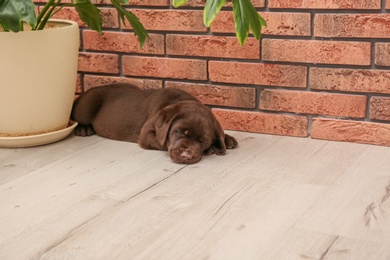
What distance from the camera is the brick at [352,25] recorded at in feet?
7.92

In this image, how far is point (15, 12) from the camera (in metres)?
2.25

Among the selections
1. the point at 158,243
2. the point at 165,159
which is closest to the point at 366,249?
the point at 158,243

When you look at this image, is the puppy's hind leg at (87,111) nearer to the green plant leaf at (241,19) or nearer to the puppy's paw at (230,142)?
the puppy's paw at (230,142)

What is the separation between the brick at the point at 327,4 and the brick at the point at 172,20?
0.33 meters

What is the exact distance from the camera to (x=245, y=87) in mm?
2742

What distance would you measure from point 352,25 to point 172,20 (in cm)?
80

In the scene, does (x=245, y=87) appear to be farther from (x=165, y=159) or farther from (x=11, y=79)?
(x=11, y=79)

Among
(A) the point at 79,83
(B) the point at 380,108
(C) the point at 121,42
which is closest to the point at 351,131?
(B) the point at 380,108

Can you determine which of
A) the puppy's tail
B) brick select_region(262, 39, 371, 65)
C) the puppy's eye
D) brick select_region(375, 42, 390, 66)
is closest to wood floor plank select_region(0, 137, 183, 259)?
the puppy's eye

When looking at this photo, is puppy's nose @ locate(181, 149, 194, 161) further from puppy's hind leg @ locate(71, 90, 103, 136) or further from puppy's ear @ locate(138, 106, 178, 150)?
puppy's hind leg @ locate(71, 90, 103, 136)

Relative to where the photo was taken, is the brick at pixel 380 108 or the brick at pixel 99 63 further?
the brick at pixel 99 63

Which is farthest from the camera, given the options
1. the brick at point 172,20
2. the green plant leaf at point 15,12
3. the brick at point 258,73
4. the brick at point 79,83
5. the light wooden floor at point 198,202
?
the brick at point 79,83

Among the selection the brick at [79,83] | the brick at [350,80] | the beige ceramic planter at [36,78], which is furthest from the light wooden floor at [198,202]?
the brick at [79,83]

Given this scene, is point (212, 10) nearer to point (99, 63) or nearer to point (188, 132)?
point (188, 132)
